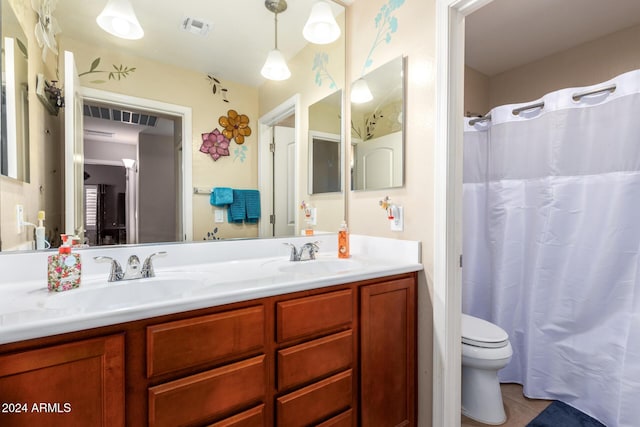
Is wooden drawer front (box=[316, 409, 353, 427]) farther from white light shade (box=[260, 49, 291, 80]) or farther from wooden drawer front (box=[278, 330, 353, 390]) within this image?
white light shade (box=[260, 49, 291, 80])

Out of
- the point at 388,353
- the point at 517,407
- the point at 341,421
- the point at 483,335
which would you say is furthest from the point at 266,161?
the point at 517,407

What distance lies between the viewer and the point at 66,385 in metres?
0.69

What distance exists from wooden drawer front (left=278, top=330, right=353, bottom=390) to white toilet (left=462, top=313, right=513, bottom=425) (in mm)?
816

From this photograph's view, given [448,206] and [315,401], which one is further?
[448,206]

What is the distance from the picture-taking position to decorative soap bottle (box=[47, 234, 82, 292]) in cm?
95

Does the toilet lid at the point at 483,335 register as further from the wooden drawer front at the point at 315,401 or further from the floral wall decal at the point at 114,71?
the floral wall decal at the point at 114,71

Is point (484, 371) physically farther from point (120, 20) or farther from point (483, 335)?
point (120, 20)

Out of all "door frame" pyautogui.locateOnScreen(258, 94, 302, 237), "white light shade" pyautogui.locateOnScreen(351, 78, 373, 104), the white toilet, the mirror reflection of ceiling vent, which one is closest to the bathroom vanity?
"door frame" pyautogui.locateOnScreen(258, 94, 302, 237)

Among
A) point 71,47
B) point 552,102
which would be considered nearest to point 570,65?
point 552,102

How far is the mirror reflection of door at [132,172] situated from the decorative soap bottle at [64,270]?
23 centimetres

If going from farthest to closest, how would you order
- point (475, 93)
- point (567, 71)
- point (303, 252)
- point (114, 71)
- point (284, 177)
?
point (475, 93) → point (567, 71) → point (284, 177) → point (303, 252) → point (114, 71)

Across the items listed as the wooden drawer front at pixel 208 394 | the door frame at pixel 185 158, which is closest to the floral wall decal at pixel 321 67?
the door frame at pixel 185 158

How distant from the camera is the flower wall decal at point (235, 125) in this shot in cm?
151

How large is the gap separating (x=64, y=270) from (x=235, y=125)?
926 mm
